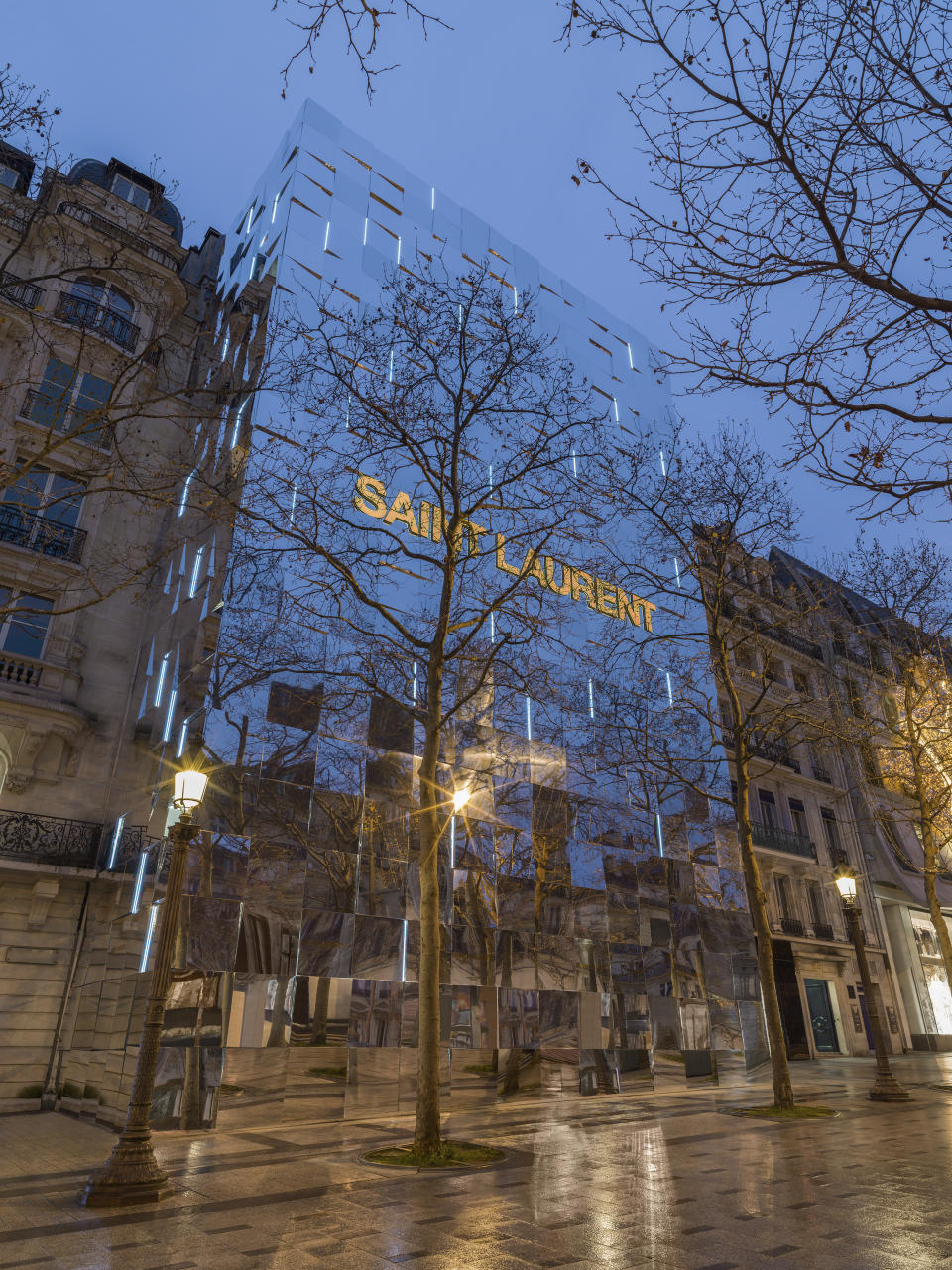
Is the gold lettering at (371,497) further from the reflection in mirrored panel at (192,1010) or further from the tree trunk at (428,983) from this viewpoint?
the reflection in mirrored panel at (192,1010)

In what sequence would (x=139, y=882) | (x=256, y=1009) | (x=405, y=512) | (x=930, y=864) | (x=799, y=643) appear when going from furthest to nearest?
1. (x=799, y=643)
2. (x=930, y=864)
3. (x=405, y=512)
4. (x=139, y=882)
5. (x=256, y=1009)

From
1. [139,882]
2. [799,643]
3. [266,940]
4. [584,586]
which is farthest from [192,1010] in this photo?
[799,643]

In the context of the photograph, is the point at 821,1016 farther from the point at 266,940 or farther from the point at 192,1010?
the point at 192,1010

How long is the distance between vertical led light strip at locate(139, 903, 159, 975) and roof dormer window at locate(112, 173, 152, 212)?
62.7ft

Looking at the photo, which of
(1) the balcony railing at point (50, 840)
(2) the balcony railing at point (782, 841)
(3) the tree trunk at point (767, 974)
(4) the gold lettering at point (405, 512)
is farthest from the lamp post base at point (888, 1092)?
(1) the balcony railing at point (50, 840)

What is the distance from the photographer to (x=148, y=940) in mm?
12469

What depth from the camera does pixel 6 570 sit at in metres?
16.0

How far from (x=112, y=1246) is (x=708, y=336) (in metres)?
8.38

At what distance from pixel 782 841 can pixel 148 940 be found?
2211 cm

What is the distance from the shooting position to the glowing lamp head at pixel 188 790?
27.3ft

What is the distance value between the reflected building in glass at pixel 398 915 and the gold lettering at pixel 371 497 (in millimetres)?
2565

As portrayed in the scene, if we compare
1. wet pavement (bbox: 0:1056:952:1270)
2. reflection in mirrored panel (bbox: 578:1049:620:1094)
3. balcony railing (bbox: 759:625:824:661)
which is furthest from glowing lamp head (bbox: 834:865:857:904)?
balcony railing (bbox: 759:625:824:661)

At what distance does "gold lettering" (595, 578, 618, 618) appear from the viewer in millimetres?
21906

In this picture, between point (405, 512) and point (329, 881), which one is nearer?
point (329, 881)
